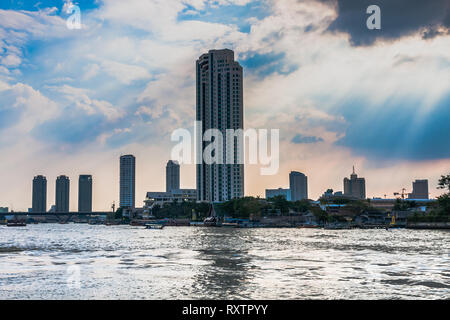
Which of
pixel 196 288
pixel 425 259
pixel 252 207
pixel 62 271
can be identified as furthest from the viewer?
pixel 252 207

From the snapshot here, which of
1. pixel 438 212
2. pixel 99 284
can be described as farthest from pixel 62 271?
pixel 438 212

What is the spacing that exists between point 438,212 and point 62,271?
133 metres

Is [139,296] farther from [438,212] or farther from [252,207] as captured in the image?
[252,207]

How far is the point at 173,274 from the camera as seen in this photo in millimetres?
36219

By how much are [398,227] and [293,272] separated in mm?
140328

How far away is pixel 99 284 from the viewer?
103 ft

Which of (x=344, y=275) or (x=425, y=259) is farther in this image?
(x=425, y=259)

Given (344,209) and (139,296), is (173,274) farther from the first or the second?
(344,209)
